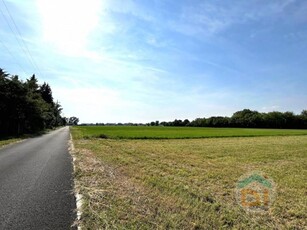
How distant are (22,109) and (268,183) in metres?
36.4

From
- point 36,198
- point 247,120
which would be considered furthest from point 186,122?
point 36,198

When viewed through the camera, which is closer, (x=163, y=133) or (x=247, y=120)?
(x=163, y=133)

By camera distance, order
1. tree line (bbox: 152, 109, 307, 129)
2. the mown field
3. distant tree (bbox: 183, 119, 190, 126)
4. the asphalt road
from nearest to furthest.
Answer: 1. the asphalt road
2. the mown field
3. tree line (bbox: 152, 109, 307, 129)
4. distant tree (bbox: 183, 119, 190, 126)

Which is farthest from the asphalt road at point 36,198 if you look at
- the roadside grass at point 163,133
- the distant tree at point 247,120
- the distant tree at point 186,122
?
the distant tree at point 186,122

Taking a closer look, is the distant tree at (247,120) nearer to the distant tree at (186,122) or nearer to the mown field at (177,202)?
the distant tree at (186,122)

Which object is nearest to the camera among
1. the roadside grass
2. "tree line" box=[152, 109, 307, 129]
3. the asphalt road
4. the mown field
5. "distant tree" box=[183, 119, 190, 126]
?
the asphalt road

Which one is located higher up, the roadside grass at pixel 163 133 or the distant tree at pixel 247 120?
the distant tree at pixel 247 120

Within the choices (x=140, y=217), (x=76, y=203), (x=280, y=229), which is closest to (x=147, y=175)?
(x=76, y=203)

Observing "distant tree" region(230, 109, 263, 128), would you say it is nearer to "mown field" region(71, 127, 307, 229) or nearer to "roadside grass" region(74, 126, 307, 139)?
"roadside grass" region(74, 126, 307, 139)

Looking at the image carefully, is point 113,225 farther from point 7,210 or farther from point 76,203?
point 7,210

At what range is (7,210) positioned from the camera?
5344 mm

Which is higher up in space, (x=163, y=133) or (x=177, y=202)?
(x=163, y=133)

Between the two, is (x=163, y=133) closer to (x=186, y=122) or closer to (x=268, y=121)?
(x=268, y=121)

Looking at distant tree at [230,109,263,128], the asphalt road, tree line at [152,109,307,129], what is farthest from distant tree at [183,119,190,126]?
the asphalt road
